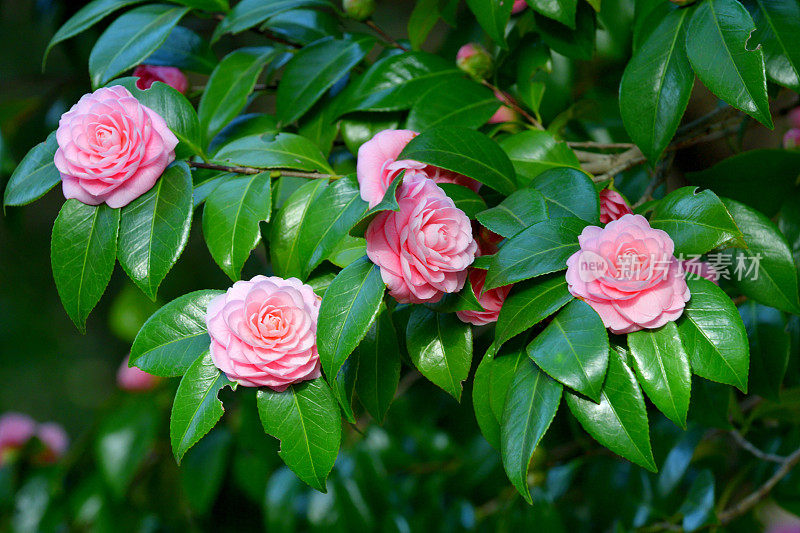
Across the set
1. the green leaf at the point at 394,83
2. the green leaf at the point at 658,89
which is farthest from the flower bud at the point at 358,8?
the green leaf at the point at 658,89

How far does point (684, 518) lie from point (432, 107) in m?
0.62

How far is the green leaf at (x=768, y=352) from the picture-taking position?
0.81 metres

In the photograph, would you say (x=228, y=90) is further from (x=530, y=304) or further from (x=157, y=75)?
(x=530, y=304)

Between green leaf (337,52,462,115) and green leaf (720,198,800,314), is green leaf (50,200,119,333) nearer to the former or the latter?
green leaf (337,52,462,115)

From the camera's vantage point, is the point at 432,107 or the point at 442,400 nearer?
the point at 432,107

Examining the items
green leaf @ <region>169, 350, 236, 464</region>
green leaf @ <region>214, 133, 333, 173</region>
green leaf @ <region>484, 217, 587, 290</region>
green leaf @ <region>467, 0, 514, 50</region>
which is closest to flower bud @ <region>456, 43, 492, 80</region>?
green leaf @ <region>467, 0, 514, 50</region>

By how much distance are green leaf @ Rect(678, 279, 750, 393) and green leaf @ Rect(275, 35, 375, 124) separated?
0.42 meters

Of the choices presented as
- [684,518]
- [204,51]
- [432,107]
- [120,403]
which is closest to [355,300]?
[432,107]

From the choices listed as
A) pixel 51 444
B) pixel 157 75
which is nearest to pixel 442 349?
pixel 157 75

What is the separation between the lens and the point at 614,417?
1.62 feet

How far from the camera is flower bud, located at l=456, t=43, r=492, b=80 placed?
0.78 meters

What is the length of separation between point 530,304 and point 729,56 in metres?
0.27

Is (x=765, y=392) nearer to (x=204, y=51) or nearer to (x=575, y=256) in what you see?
(x=575, y=256)

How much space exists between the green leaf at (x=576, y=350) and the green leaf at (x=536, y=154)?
0.20m
